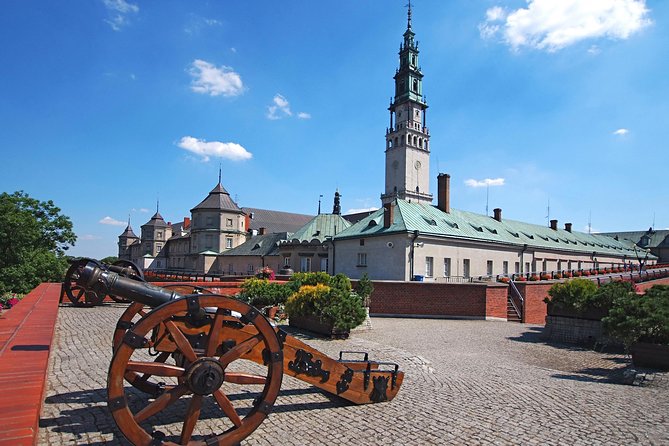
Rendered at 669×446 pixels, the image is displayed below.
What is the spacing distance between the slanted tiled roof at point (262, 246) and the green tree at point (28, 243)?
1867cm

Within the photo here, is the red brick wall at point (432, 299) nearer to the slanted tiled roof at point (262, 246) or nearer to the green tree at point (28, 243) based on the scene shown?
the green tree at point (28, 243)

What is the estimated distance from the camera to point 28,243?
2359 centimetres

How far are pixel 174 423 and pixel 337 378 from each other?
1862 millimetres

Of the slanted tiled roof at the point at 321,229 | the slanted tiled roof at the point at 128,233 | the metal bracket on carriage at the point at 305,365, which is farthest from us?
the slanted tiled roof at the point at 128,233

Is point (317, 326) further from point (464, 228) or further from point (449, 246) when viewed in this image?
point (464, 228)

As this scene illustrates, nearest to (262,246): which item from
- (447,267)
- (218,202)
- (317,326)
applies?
(218,202)

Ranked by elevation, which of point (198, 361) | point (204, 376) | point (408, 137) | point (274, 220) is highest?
point (408, 137)

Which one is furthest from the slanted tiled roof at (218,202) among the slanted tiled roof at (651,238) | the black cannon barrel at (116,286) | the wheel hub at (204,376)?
the slanted tiled roof at (651,238)

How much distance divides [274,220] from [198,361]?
214 ft

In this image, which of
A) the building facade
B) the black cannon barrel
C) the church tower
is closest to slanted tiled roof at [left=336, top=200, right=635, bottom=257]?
the building facade

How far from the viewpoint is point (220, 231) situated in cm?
5394

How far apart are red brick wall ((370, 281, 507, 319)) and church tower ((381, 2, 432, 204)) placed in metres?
51.2

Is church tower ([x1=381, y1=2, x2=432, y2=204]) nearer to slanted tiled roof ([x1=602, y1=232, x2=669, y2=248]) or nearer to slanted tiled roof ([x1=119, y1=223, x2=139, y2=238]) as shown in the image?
slanted tiled roof ([x1=602, y1=232, x2=669, y2=248])

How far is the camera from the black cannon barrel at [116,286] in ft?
12.9
